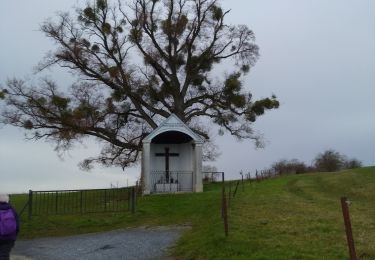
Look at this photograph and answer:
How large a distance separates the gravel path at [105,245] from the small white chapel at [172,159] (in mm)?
10251

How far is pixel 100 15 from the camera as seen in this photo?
112ft

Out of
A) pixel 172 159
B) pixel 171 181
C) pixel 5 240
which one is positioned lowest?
pixel 5 240

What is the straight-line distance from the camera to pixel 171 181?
29.0 metres

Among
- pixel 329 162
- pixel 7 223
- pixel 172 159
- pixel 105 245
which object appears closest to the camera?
pixel 7 223

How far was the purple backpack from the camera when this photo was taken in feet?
29.0

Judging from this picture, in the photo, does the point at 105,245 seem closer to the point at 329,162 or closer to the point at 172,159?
the point at 172,159

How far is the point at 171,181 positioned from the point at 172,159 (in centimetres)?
201

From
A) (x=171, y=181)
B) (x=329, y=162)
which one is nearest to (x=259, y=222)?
(x=171, y=181)

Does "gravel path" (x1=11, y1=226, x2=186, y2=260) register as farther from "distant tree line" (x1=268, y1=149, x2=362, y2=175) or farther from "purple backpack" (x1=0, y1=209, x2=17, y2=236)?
"distant tree line" (x1=268, y1=149, x2=362, y2=175)

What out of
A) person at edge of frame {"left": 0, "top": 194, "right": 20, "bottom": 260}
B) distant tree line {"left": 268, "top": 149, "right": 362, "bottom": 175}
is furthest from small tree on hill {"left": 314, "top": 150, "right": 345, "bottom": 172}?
person at edge of frame {"left": 0, "top": 194, "right": 20, "bottom": 260}

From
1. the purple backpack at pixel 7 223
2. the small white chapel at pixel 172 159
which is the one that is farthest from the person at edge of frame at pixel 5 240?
the small white chapel at pixel 172 159

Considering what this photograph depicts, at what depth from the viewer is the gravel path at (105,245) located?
12.6 meters

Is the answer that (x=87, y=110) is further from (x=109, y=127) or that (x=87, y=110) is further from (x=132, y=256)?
(x=132, y=256)

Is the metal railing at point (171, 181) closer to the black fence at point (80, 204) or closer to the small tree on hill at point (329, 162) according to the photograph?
the black fence at point (80, 204)
